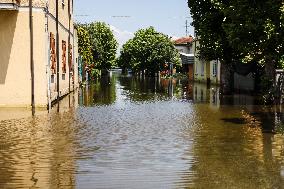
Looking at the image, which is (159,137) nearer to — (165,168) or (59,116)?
(165,168)

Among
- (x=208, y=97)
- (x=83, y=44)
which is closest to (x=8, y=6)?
(x=208, y=97)

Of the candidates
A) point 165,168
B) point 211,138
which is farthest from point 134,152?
point 211,138

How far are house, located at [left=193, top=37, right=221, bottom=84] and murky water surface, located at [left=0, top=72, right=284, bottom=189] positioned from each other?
1077 inches

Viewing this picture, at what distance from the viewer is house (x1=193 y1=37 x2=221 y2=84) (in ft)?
150

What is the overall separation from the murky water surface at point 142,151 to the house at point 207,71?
2736cm

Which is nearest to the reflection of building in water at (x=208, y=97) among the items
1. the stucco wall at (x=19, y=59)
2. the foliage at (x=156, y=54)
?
the stucco wall at (x=19, y=59)

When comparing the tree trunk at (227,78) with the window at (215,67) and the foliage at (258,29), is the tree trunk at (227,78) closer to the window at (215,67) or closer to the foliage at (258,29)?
the foliage at (258,29)

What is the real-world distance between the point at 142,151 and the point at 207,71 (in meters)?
42.7

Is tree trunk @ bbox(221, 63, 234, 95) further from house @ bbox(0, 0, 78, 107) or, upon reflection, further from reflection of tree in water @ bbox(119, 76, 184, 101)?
house @ bbox(0, 0, 78, 107)

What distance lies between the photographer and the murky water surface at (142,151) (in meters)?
7.54

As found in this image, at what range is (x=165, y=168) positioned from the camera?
8375mm

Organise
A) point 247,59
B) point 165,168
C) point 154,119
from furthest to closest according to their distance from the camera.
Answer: point 247,59, point 154,119, point 165,168

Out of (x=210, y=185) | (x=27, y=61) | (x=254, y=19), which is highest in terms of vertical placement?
(x=254, y=19)

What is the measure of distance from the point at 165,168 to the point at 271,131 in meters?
5.84
